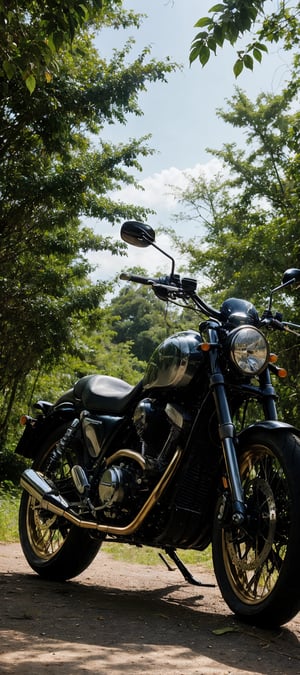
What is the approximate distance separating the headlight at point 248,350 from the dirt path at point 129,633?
1224mm

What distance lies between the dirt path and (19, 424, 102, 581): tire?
0.11 m

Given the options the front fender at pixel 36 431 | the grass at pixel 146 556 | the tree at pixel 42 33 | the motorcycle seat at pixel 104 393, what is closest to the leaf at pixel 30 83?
the tree at pixel 42 33

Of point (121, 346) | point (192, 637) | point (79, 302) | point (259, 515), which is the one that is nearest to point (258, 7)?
point (259, 515)

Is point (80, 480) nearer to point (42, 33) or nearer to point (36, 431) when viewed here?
point (36, 431)

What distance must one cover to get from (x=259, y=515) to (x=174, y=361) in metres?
0.95

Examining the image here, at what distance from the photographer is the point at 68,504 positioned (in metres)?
4.84

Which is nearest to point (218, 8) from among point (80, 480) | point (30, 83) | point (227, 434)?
point (30, 83)

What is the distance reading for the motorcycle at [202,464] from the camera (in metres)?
3.55

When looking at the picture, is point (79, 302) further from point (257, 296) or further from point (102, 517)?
point (102, 517)

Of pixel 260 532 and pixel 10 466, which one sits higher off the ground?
pixel 10 466

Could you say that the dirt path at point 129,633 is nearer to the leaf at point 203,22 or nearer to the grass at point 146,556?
the grass at point 146,556

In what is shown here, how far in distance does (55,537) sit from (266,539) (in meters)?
2.26

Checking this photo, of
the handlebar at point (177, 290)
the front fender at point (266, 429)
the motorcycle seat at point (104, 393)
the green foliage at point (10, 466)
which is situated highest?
the green foliage at point (10, 466)

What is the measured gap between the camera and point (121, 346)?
105 feet
